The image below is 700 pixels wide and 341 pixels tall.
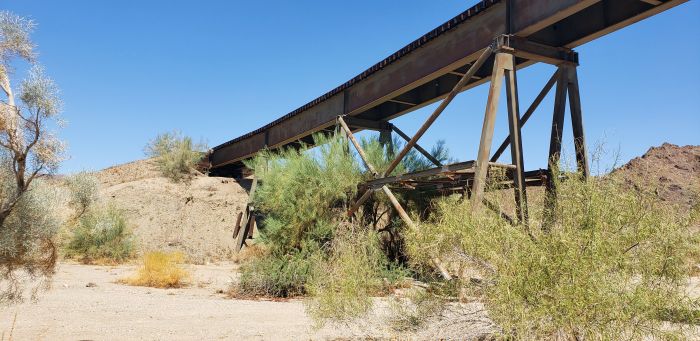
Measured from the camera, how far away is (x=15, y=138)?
437 centimetres

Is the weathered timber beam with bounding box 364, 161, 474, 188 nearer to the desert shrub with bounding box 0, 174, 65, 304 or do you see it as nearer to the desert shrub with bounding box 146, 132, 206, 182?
the desert shrub with bounding box 0, 174, 65, 304

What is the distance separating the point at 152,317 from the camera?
6637 millimetres

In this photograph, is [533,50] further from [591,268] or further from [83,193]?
[83,193]

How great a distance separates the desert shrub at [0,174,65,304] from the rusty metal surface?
23.0 ft

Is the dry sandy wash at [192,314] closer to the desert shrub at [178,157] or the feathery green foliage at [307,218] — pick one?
the feathery green foliage at [307,218]

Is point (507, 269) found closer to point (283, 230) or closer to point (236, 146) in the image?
point (283, 230)

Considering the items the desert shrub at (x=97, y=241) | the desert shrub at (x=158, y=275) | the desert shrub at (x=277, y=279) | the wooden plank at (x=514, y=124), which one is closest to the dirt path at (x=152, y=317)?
the desert shrub at (x=277, y=279)

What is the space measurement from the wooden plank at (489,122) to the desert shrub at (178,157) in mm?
21604

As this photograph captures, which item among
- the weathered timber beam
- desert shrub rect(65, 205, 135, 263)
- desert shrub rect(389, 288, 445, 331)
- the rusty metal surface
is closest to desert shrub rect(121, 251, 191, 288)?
the weathered timber beam

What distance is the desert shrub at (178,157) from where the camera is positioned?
26297mm

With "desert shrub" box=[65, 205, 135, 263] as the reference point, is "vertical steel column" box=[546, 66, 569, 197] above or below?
above

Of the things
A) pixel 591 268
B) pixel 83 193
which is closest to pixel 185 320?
pixel 591 268

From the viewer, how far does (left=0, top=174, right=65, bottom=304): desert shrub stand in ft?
14.8

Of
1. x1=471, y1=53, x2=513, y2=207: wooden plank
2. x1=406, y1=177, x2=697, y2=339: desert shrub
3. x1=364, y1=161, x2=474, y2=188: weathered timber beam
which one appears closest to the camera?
x1=406, y1=177, x2=697, y2=339: desert shrub
